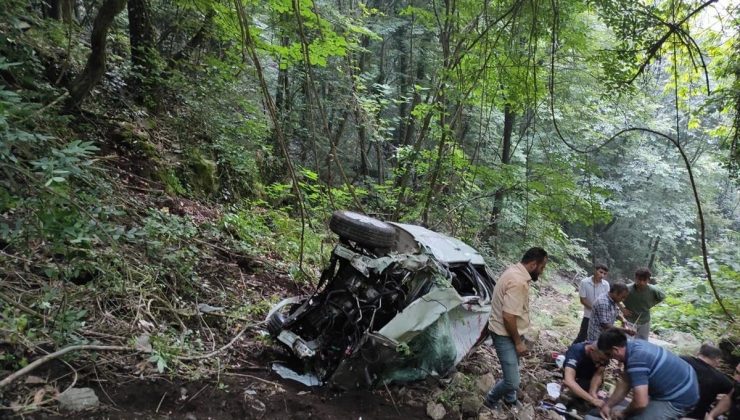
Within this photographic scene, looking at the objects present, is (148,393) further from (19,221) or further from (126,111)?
(126,111)

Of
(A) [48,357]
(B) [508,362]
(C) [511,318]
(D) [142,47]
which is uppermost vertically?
(D) [142,47]

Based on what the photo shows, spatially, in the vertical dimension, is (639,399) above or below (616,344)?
below

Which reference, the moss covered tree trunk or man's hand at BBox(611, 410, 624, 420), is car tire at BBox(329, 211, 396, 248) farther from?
the moss covered tree trunk

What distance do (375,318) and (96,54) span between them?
462cm

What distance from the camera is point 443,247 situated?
5.21 metres

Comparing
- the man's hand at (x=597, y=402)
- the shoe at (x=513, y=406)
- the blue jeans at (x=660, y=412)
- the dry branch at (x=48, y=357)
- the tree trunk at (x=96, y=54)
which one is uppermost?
the tree trunk at (x=96, y=54)

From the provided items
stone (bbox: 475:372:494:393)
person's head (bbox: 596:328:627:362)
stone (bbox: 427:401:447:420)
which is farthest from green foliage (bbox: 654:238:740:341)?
stone (bbox: 427:401:447:420)

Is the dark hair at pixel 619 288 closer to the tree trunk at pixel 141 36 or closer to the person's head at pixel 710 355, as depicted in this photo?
the person's head at pixel 710 355

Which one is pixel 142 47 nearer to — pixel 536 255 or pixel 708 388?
pixel 536 255

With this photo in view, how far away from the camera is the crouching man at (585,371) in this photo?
4.56 m

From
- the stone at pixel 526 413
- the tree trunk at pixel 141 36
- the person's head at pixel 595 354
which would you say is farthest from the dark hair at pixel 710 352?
the tree trunk at pixel 141 36

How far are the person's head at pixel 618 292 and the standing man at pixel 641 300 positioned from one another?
57cm

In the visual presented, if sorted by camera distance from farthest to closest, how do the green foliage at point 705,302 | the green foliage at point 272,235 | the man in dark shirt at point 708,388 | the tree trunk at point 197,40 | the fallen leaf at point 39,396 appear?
the tree trunk at point 197,40 < the green foliage at point 705,302 < the green foliage at point 272,235 < the man in dark shirt at point 708,388 < the fallen leaf at point 39,396

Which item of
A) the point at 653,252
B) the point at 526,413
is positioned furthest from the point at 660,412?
the point at 653,252
